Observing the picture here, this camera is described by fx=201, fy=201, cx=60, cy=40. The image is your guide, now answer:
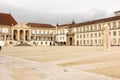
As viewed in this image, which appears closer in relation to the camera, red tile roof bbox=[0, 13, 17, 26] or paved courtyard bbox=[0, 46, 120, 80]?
paved courtyard bbox=[0, 46, 120, 80]

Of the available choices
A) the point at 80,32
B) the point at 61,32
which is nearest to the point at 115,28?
the point at 80,32

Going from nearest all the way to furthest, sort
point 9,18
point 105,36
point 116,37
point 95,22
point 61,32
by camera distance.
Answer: point 105,36, point 116,37, point 95,22, point 9,18, point 61,32

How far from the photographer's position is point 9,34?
267 ft

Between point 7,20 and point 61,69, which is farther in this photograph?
point 7,20

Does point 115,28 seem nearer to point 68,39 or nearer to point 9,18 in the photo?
point 68,39

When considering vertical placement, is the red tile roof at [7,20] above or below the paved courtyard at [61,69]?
above

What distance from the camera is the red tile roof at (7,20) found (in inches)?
3217

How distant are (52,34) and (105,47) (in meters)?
71.4

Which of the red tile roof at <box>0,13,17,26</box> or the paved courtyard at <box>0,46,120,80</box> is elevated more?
the red tile roof at <box>0,13,17,26</box>

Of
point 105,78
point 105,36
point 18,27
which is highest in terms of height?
point 18,27

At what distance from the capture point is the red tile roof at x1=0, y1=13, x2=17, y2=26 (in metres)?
81.7

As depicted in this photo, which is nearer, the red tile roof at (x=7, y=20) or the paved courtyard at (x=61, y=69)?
the paved courtyard at (x=61, y=69)

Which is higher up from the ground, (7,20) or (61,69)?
(7,20)

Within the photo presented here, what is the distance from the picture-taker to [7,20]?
83375 millimetres
